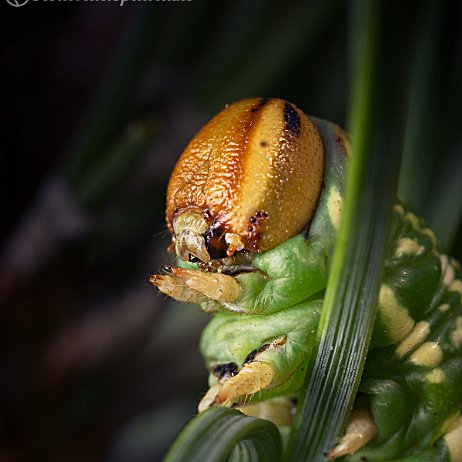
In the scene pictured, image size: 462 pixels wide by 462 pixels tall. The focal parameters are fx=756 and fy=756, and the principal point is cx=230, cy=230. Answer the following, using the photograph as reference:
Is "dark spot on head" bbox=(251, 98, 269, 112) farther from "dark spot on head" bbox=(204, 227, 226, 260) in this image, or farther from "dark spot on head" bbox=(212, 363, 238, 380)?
"dark spot on head" bbox=(212, 363, 238, 380)

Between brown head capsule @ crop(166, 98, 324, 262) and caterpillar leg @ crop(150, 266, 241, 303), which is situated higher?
brown head capsule @ crop(166, 98, 324, 262)

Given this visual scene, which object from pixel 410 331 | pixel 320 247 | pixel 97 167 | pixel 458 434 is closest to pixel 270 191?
pixel 320 247

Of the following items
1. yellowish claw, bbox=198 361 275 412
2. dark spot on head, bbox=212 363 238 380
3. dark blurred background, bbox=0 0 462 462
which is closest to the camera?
yellowish claw, bbox=198 361 275 412

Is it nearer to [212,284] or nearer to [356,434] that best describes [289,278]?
[212,284]

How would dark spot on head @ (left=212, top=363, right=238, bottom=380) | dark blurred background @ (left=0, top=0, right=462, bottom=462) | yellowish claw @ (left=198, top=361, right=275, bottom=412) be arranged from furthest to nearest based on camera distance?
dark blurred background @ (left=0, top=0, right=462, bottom=462), dark spot on head @ (left=212, top=363, right=238, bottom=380), yellowish claw @ (left=198, top=361, right=275, bottom=412)

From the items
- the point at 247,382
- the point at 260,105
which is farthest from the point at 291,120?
the point at 247,382

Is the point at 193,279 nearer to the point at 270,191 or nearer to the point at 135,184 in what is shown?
the point at 270,191

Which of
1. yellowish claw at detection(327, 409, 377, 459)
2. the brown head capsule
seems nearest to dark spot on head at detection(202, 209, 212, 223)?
the brown head capsule
